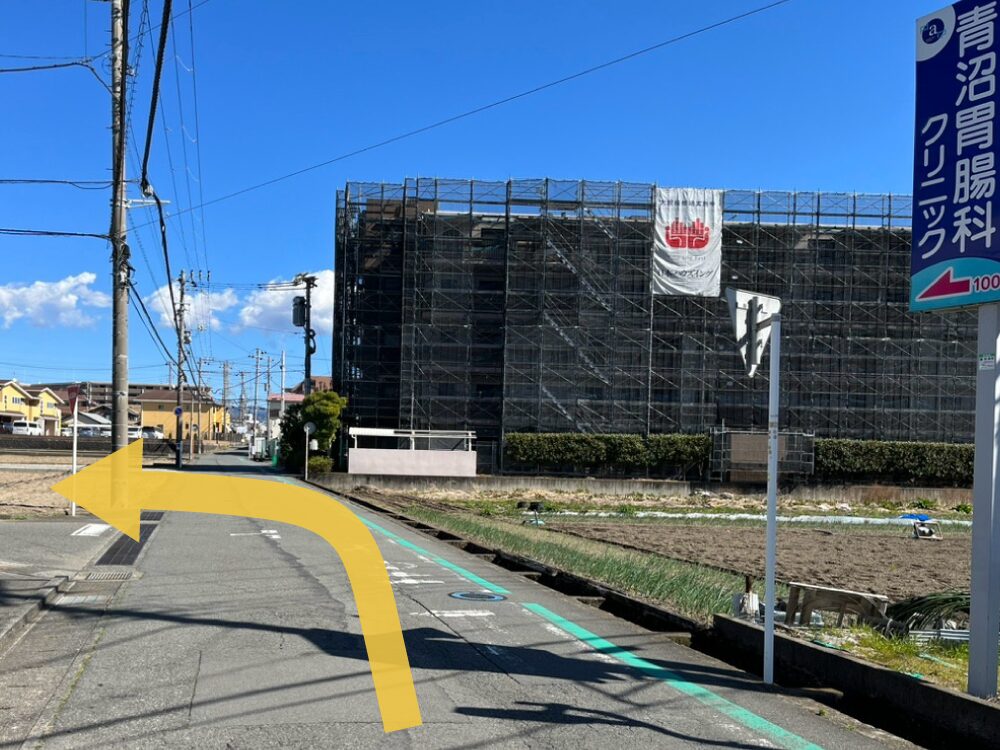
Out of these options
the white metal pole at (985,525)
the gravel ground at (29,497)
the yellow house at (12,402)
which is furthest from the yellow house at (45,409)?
the white metal pole at (985,525)

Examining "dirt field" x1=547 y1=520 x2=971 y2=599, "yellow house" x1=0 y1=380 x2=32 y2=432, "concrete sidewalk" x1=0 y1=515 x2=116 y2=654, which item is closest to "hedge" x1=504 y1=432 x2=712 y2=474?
"dirt field" x1=547 y1=520 x2=971 y2=599

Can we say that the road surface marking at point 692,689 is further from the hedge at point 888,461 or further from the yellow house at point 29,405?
the yellow house at point 29,405

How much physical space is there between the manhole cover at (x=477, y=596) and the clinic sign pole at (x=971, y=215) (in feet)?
18.8

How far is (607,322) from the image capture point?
52781mm

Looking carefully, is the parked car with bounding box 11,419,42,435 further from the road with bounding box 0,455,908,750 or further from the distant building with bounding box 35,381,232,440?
the road with bounding box 0,455,908,750

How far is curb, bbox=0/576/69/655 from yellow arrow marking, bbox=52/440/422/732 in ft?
9.82

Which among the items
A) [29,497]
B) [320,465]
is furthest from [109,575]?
[320,465]

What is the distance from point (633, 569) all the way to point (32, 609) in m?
8.14

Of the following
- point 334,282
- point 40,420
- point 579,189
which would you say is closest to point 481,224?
point 579,189

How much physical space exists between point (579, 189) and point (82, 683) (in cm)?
4886

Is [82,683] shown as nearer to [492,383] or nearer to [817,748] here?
[817,748]

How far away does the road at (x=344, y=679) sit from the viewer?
552cm

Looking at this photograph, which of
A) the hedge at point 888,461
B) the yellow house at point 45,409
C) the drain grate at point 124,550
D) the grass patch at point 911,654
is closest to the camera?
the grass patch at point 911,654

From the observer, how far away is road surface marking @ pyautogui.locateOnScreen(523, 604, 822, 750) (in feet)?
18.5
